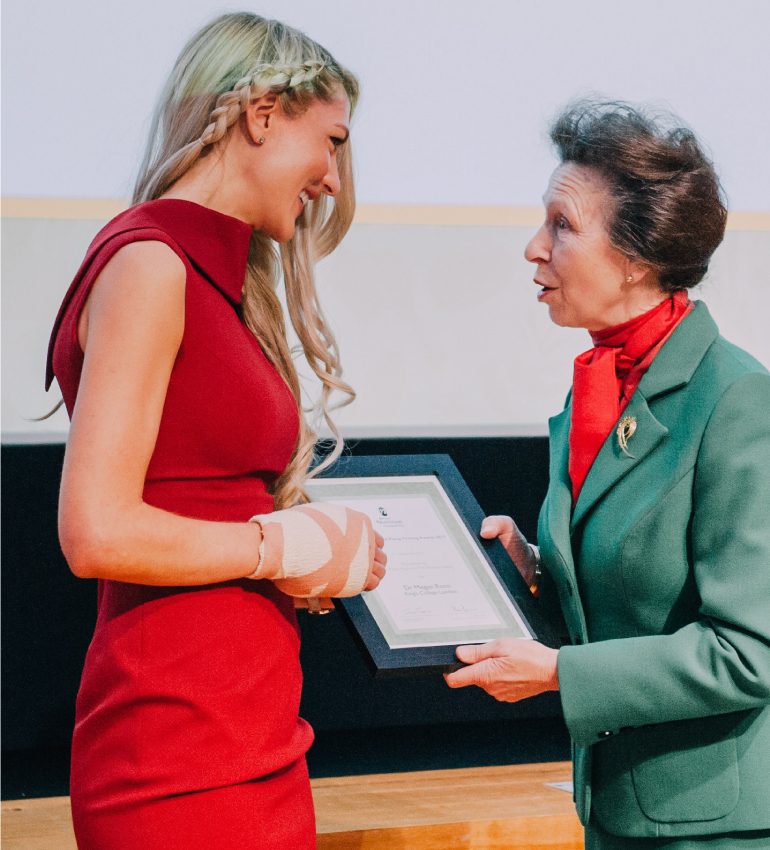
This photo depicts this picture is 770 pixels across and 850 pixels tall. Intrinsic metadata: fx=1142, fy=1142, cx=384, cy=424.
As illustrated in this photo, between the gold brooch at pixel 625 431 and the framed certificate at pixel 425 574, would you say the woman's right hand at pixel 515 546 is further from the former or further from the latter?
the gold brooch at pixel 625 431

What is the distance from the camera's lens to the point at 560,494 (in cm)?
146

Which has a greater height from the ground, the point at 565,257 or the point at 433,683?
the point at 565,257

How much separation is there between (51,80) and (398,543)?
1371 mm

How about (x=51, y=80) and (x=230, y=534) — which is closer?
(x=230, y=534)

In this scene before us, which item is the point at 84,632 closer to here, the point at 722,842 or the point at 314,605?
the point at 314,605

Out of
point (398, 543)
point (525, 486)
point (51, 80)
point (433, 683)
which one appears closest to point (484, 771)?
point (433, 683)

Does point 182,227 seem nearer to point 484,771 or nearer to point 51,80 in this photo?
point 51,80

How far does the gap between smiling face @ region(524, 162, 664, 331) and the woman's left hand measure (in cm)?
43

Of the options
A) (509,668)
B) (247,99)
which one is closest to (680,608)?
(509,668)

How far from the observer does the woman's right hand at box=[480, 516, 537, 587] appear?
163 cm

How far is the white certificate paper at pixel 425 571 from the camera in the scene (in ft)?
4.70

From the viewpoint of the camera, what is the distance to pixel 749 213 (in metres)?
2.93

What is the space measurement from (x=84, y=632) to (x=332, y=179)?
4.85 feet

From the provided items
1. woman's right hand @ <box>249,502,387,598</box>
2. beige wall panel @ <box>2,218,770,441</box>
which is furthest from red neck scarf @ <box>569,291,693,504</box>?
beige wall panel @ <box>2,218,770,441</box>
